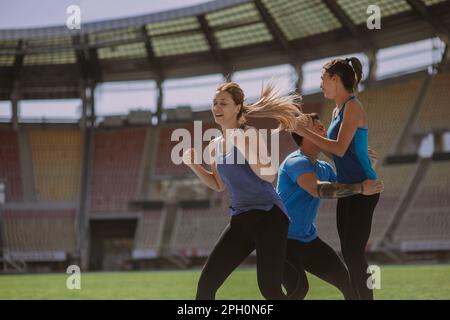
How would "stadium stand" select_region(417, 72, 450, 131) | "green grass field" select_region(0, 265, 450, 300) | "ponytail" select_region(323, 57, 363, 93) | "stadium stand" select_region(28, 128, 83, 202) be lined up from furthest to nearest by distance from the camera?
"stadium stand" select_region(28, 128, 83, 202) < "stadium stand" select_region(417, 72, 450, 131) < "green grass field" select_region(0, 265, 450, 300) < "ponytail" select_region(323, 57, 363, 93)

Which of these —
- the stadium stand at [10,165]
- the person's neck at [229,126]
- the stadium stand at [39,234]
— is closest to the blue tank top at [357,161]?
the person's neck at [229,126]

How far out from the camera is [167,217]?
1275 inches

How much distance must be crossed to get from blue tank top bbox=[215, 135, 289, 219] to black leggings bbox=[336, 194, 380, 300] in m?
0.45

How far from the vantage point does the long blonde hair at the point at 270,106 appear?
4082mm

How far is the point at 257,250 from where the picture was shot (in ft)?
12.9

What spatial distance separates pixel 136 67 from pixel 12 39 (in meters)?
6.66

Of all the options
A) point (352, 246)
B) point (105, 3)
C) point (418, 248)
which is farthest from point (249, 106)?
point (418, 248)

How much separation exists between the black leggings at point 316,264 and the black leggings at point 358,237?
0.25 meters

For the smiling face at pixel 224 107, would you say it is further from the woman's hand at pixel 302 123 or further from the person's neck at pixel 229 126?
the woman's hand at pixel 302 123

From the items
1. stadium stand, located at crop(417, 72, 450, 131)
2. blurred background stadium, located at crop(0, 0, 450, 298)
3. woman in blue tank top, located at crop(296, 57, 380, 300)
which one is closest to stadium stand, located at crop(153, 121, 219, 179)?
blurred background stadium, located at crop(0, 0, 450, 298)

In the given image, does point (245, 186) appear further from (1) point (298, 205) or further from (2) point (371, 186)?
(2) point (371, 186)

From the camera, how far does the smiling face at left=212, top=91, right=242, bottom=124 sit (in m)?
4.12

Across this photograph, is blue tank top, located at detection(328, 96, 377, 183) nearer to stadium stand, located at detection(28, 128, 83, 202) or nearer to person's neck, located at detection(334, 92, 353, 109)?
person's neck, located at detection(334, 92, 353, 109)
